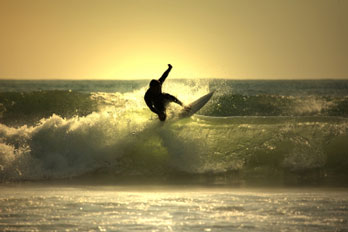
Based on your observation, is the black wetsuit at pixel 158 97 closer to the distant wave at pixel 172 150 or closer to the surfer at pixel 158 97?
the surfer at pixel 158 97

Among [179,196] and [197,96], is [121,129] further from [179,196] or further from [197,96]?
[179,196]

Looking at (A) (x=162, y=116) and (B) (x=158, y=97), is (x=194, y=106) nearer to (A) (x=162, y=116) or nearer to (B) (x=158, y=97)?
(A) (x=162, y=116)

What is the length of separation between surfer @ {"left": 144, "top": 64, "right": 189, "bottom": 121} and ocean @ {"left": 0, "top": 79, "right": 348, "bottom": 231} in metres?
0.75

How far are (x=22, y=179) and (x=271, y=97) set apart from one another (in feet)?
54.3

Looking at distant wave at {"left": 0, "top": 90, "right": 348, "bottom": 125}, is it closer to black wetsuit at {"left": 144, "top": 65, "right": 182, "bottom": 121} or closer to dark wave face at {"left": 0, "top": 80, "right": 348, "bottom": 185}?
dark wave face at {"left": 0, "top": 80, "right": 348, "bottom": 185}

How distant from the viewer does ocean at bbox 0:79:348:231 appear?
1034 cm

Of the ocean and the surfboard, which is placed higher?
the surfboard

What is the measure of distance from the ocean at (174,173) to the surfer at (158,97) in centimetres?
75

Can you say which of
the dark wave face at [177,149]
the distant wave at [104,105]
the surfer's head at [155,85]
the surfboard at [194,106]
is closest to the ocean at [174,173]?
the dark wave face at [177,149]

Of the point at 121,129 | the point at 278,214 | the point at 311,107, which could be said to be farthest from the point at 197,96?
the point at 311,107

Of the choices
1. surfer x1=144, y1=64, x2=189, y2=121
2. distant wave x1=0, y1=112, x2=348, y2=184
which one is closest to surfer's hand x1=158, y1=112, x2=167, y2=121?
surfer x1=144, y1=64, x2=189, y2=121

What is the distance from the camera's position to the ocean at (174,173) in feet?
33.9

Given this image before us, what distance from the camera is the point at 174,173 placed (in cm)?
1481

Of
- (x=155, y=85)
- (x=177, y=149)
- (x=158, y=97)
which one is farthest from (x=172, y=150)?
(x=155, y=85)
